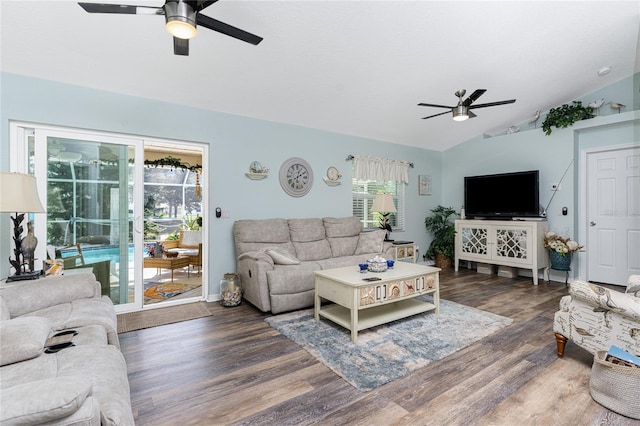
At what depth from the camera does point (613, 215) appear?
15.0ft

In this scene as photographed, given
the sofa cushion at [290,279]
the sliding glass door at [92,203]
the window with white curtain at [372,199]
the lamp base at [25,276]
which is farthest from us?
the window with white curtain at [372,199]

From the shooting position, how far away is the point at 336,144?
507 centimetres

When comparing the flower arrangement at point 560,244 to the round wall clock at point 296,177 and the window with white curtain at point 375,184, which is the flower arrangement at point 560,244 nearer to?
the window with white curtain at point 375,184

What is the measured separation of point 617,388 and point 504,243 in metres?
3.56

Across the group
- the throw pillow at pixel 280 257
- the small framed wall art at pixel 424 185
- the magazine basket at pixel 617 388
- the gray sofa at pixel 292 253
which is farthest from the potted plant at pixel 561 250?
the throw pillow at pixel 280 257

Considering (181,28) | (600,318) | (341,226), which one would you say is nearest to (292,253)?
(341,226)

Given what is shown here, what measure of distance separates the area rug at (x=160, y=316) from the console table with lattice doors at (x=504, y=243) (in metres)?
4.49

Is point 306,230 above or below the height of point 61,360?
above

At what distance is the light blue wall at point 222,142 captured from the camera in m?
2.98

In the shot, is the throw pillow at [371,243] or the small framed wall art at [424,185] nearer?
Answer: the throw pillow at [371,243]

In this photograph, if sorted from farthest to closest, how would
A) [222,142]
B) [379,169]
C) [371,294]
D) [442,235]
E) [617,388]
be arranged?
[442,235], [379,169], [222,142], [371,294], [617,388]

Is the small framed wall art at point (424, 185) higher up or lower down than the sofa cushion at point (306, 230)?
higher up

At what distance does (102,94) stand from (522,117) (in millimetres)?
6176

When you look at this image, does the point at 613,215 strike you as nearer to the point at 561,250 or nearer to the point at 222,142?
Result: the point at 561,250
